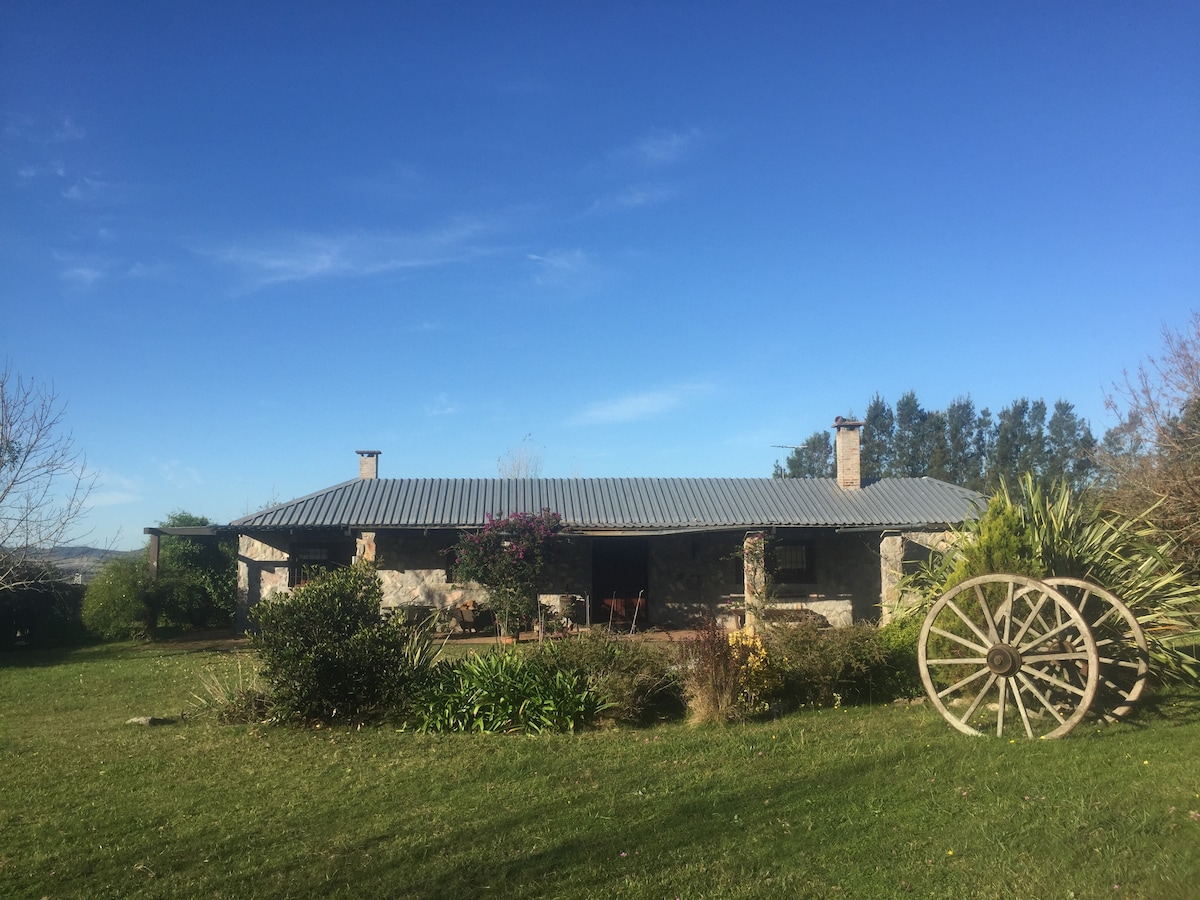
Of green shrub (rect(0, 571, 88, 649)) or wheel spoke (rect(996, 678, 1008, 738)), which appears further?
green shrub (rect(0, 571, 88, 649))

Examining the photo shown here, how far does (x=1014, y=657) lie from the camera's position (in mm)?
7234

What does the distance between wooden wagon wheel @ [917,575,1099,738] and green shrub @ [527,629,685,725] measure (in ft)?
7.82

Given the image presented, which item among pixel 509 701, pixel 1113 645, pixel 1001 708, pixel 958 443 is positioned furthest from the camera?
pixel 958 443

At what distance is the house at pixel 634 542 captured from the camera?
18.4 metres

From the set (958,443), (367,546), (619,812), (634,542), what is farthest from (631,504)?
(958,443)

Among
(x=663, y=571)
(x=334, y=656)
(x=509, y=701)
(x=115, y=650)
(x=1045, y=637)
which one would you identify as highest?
(x=663, y=571)

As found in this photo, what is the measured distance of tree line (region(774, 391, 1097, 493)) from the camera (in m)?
44.6

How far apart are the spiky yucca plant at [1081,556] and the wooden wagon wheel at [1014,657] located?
0.34m

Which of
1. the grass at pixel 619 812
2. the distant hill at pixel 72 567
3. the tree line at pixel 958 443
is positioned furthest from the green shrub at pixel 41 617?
the tree line at pixel 958 443

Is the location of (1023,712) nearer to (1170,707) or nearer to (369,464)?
(1170,707)

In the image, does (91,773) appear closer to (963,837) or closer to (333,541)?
(963,837)

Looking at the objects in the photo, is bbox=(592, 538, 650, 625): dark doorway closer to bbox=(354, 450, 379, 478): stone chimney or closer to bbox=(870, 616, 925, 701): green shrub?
bbox=(354, 450, 379, 478): stone chimney

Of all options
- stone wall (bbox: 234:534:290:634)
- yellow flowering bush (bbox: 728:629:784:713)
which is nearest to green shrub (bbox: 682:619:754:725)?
yellow flowering bush (bbox: 728:629:784:713)

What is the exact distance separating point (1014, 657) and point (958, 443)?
41986 mm
